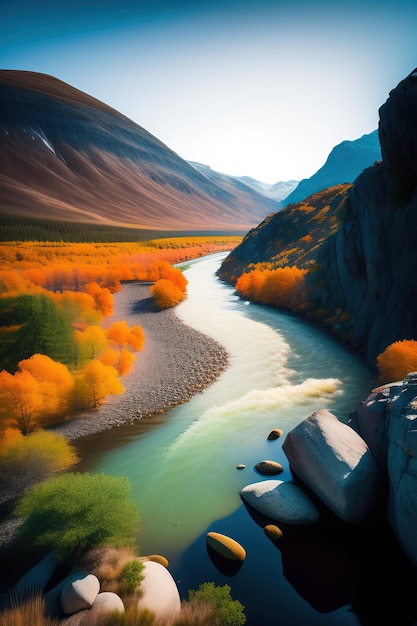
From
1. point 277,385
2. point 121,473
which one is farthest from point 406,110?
point 121,473

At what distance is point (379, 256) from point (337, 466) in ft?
73.6

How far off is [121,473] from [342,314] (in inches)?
1080

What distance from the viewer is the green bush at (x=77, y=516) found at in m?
11.2

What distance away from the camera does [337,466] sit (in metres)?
13.1

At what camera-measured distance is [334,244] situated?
143 feet

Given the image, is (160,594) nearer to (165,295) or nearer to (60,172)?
(165,295)

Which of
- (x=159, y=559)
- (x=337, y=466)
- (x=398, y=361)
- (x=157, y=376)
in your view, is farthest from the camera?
(x=157, y=376)

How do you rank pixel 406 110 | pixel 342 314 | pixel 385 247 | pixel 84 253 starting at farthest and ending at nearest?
pixel 84 253 → pixel 342 314 → pixel 385 247 → pixel 406 110

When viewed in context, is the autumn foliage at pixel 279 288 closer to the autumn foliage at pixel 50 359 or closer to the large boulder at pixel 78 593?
the autumn foliage at pixel 50 359

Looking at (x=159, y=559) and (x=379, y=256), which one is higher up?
(x=379, y=256)

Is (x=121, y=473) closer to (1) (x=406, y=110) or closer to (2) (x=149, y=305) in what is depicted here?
(1) (x=406, y=110)

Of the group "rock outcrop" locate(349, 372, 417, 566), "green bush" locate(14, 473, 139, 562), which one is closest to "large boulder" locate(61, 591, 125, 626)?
"green bush" locate(14, 473, 139, 562)

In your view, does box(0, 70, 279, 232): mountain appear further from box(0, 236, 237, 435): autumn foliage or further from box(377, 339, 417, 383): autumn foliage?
box(377, 339, 417, 383): autumn foliage

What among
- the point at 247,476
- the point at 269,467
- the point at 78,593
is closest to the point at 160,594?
the point at 78,593
